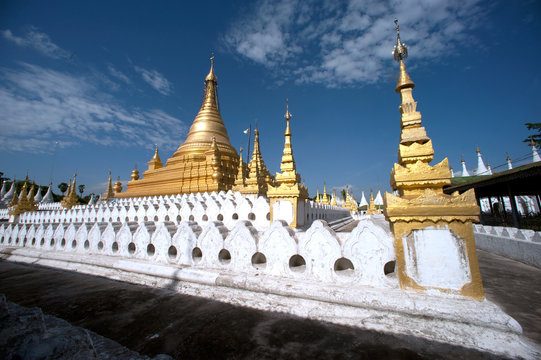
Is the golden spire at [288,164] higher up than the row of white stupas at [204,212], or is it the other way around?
the golden spire at [288,164]

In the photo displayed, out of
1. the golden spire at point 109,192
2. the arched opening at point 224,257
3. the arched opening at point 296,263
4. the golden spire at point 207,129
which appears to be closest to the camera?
the arched opening at point 296,263

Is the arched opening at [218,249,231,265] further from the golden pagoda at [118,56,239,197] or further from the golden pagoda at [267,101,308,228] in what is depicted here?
the golden pagoda at [118,56,239,197]

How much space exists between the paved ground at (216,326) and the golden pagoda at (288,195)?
249cm

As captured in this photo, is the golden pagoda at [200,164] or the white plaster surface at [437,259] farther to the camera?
the golden pagoda at [200,164]

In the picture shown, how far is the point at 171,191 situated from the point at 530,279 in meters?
17.8

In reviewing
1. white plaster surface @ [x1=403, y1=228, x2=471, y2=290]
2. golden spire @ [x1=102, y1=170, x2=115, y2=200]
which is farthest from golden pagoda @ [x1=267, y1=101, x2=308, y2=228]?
golden spire @ [x1=102, y1=170, x2=115, y2=200]

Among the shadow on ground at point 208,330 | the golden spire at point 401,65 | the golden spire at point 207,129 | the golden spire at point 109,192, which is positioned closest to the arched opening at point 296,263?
the shadow on ground at point 208,330

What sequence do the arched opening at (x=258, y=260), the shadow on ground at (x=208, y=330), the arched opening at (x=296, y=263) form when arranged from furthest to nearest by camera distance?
the arched opening at (x=258, y=260)
the arched opening at (x=296, y=263)
the shadow on ground at (x=208, y=330)

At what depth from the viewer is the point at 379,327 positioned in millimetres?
2359

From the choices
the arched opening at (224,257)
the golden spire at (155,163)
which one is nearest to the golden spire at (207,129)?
the golden spire at (155,163)

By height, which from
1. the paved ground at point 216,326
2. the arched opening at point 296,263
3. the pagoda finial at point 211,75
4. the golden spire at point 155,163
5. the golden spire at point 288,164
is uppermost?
the pagoda finial at point 211,75

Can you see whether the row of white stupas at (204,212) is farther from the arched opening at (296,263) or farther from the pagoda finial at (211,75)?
the pagoda finial at (211,75)

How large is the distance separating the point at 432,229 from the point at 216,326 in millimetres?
2703

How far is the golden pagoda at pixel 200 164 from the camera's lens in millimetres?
15789
